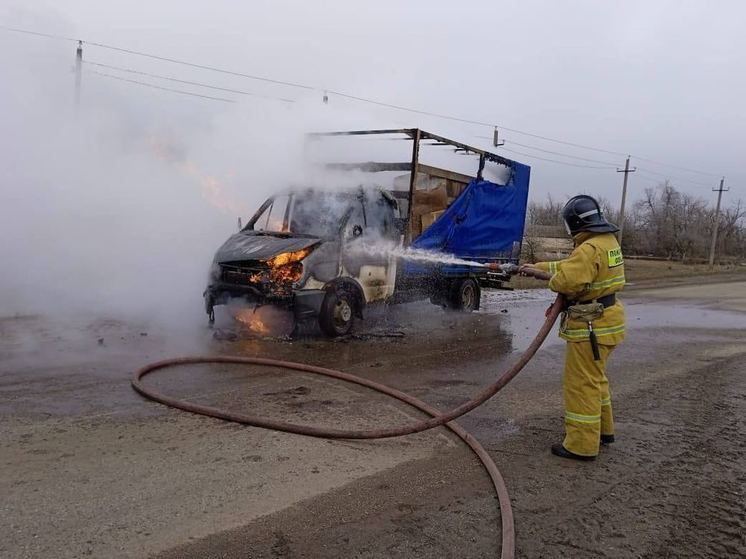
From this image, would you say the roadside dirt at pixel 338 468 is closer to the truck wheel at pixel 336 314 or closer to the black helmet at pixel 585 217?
the truck wheel at pixel 336 314

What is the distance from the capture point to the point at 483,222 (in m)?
11.5

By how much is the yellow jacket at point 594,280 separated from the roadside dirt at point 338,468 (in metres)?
0.94

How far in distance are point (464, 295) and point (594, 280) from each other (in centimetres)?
718

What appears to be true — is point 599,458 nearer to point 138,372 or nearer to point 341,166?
point 138,372

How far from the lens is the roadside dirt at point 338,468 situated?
306cm

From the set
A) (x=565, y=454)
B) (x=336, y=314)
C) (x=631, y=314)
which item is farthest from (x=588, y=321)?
(x=631, y=314)

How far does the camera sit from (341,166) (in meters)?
9.94

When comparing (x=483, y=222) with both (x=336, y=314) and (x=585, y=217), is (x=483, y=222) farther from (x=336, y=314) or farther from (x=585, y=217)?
(x=585, y=217)

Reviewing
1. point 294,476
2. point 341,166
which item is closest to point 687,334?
point 341,166

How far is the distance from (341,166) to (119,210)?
390 centimetres

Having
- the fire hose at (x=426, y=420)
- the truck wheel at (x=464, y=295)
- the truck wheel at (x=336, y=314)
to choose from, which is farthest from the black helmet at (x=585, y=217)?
the truck wheel at (x=464, y=295)

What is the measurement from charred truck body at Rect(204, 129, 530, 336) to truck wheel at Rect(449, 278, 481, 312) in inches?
0.8

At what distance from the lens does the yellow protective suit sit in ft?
14.1

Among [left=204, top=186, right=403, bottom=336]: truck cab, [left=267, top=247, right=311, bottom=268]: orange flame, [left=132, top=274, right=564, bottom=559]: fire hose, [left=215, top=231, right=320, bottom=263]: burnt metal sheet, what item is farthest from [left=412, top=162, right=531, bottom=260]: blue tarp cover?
[left=132, top=274, right=564, bottom=559]: fire hose
